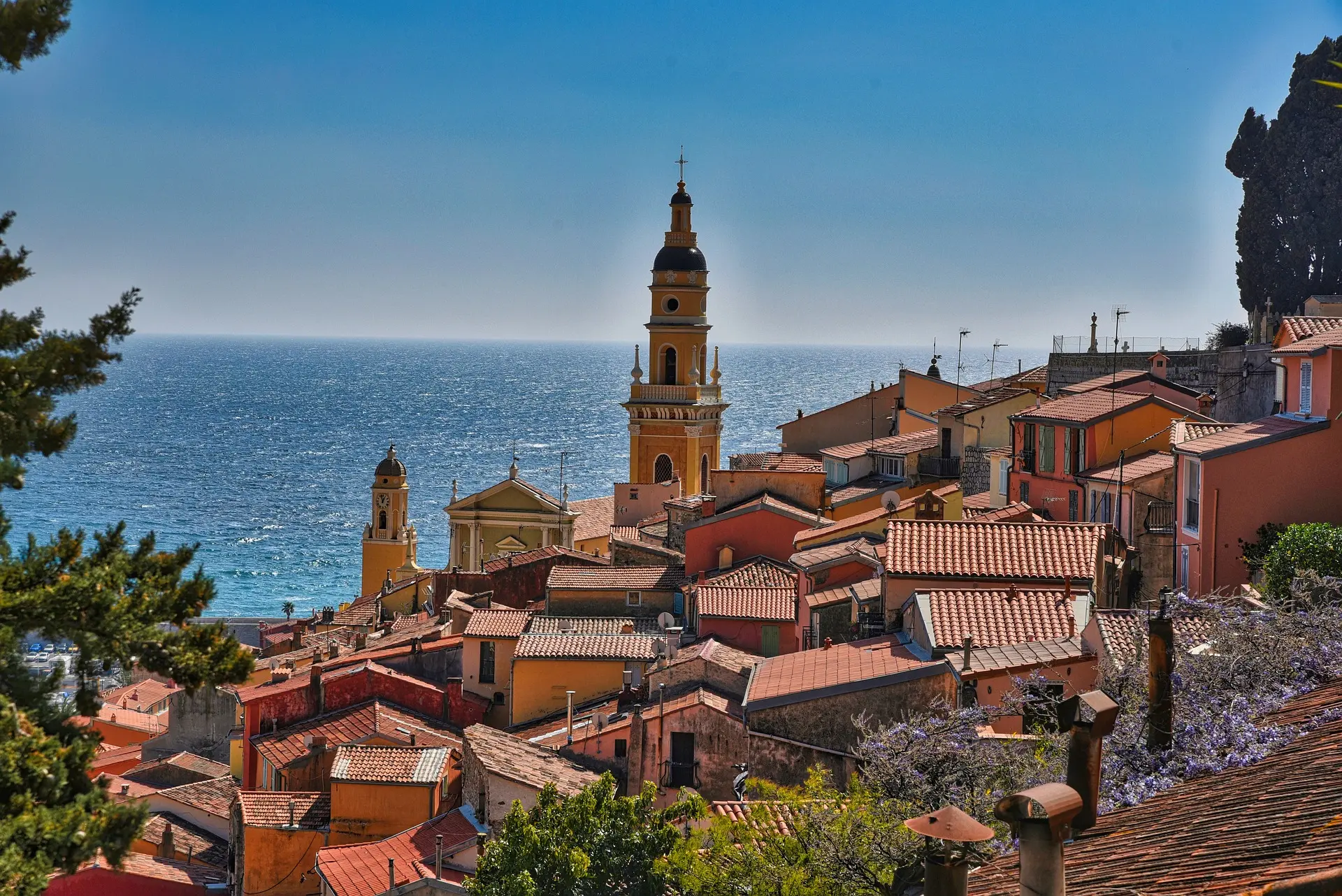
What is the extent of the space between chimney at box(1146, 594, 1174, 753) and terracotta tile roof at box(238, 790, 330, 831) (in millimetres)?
13012

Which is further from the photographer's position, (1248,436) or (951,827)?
(1248,436)

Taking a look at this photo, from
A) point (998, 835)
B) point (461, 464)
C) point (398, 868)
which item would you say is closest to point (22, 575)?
point (998, 835)

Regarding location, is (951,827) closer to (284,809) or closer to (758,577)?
(284,809)

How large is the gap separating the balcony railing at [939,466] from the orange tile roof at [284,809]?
17.3m

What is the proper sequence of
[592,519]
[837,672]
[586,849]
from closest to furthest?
[586,849]
[837,672]
[592,519]

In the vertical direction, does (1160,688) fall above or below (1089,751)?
below

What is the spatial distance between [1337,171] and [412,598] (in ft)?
101

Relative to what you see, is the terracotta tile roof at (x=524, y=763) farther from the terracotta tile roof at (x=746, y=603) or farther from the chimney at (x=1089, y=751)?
the chimney at (x=1089, y=751)

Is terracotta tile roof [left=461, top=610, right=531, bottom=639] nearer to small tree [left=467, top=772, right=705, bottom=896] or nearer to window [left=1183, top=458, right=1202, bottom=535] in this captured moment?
window [left=1183, top=458, right=1202, bottom=535]

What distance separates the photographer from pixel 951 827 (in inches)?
255

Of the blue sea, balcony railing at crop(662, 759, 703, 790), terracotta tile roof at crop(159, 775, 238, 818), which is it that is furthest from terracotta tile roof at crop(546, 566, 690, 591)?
the blue sea

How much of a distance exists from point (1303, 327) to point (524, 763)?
12.4 meters

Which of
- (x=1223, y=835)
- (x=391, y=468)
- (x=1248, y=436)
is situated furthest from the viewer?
(x=391, y=468)

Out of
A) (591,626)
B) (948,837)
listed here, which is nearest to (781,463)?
(591,626)
